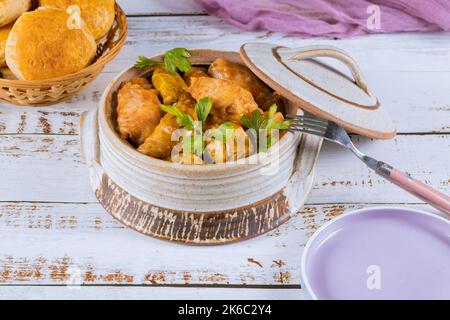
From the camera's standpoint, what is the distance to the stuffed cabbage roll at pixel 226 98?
5.01 feet

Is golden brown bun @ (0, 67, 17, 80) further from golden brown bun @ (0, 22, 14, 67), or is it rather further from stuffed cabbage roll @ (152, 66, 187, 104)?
stuffed cabbage roll @ (152, 66, 187, 104)

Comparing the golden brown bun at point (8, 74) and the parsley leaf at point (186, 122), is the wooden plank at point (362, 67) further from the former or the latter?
the parsley leaf at point (186, 122)

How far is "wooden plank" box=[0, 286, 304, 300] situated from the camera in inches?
53.9

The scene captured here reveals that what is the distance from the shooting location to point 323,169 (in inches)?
66.4

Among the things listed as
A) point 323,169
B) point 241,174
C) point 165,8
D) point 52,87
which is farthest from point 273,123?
point 165,8

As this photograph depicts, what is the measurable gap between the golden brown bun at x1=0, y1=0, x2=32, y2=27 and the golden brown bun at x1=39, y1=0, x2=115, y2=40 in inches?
1.9

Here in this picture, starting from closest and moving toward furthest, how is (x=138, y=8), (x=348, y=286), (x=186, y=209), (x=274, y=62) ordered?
(x=348, y=286)
(x=186, y=209)
(x=274, y=62)
(x=138, y=8)

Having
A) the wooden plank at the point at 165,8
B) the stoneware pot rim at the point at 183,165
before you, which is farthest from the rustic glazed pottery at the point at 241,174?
the wooden plank at the point at 165,8

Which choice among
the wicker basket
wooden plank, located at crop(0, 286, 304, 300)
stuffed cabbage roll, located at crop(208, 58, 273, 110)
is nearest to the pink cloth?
the wicker basket

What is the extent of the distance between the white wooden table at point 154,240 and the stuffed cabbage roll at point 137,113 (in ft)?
0.62

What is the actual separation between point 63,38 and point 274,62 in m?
0.50

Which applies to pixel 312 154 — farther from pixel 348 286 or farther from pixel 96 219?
pixel 96 219

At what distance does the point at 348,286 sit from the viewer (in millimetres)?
1331

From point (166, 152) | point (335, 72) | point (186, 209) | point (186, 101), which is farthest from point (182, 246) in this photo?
point (335, 72)
